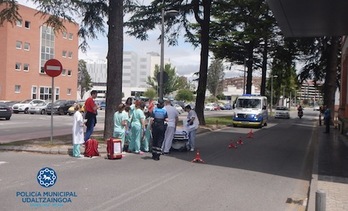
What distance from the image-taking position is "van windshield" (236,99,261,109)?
30531mm

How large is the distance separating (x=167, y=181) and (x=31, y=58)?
2149 inches

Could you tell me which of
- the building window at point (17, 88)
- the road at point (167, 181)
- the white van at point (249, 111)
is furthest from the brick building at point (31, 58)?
the road at point (167, 181)

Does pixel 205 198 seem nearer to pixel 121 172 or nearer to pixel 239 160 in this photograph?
pixel 121 172

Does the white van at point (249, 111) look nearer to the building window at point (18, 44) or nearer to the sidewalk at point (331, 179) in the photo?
the sidewalk at point (331, 179)

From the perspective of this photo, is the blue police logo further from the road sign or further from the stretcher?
the stretcher

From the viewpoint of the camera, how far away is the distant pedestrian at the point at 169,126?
13.1 meters

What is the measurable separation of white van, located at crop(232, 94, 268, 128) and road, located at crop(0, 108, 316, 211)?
16.0 metres

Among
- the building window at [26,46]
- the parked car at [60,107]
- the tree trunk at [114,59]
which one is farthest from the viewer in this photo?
the building window at [26,46]

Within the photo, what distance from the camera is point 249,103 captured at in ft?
100

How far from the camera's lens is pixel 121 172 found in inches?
380

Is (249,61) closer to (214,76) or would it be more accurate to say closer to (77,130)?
(77,130)

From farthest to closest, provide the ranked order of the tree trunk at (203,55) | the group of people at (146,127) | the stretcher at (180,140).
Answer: the tree trunk at (203,55), the stretcher at (180,140), the group of people at (146,127)

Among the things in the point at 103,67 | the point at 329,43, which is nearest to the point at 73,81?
the point at 329,43

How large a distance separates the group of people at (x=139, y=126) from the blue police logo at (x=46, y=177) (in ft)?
14.1
